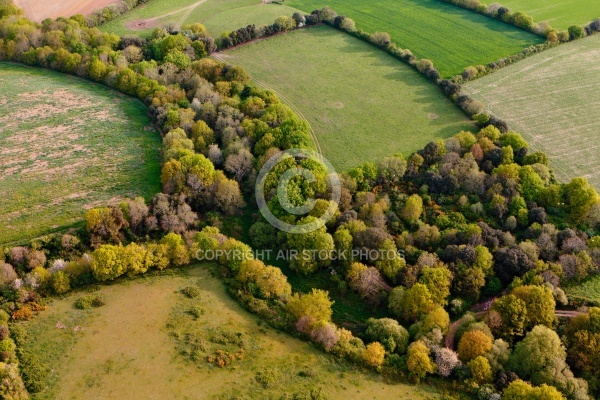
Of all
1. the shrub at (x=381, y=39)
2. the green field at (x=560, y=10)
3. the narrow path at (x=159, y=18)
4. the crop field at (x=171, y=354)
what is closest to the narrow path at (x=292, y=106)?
the narrow path at (x=159, y=18)

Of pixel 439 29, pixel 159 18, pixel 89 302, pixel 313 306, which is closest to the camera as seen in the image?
pixel 313 306

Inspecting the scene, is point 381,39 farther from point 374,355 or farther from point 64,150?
point 374,355

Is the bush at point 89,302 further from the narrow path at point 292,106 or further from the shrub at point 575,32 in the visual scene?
the shrub at point 575,32

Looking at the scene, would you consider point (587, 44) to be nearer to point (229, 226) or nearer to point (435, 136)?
point (435, 136)

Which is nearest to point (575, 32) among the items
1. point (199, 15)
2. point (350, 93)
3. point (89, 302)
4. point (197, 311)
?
point (350, 93)

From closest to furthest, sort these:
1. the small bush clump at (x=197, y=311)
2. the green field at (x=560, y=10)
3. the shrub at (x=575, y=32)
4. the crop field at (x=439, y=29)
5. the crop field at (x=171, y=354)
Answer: the crop field at (x=171, y=354), the small bush clump at (x=197, y=311), the crop field at (x=439, y=29), the shrub at (x=575, y=32), the green field at (x=560, y=10)

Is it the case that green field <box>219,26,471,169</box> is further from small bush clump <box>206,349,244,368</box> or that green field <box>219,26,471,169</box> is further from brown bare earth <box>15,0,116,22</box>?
brown bare earth <box>15,0,116,22</box>
